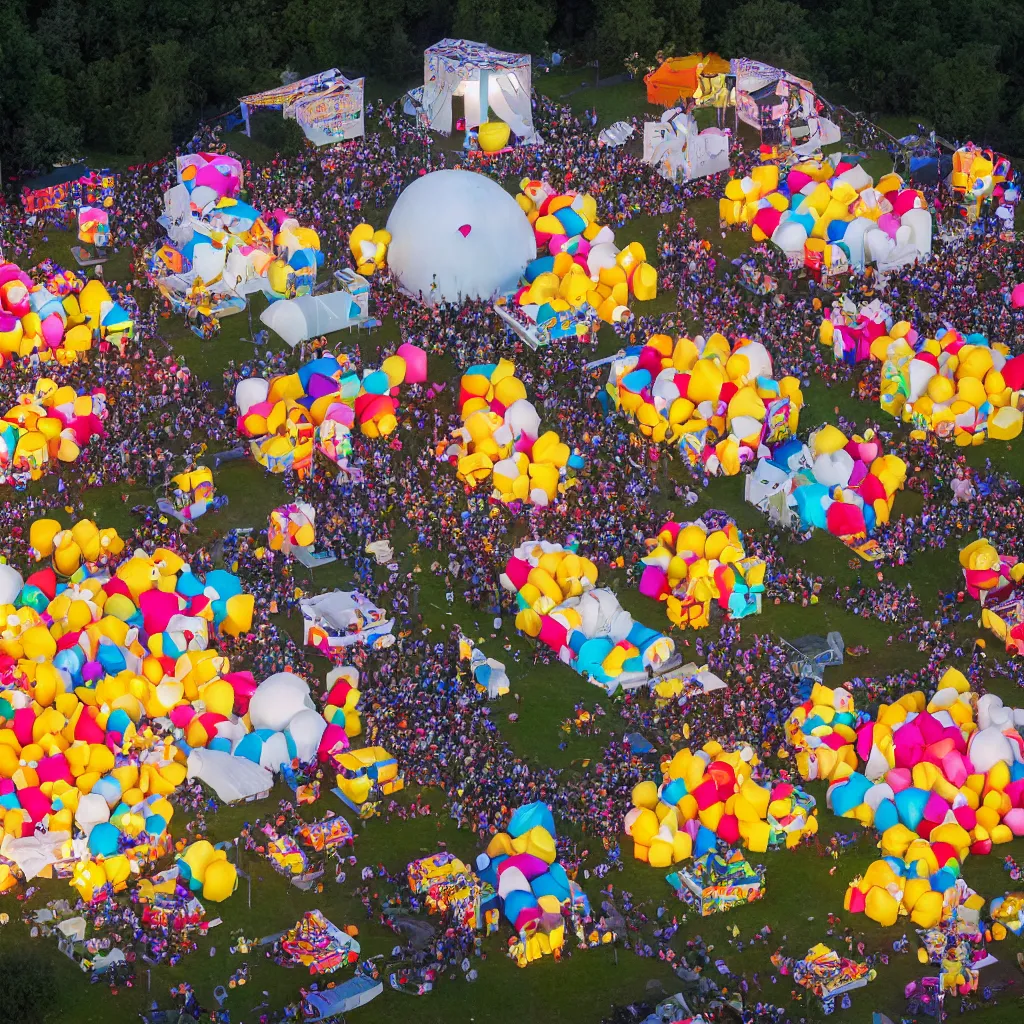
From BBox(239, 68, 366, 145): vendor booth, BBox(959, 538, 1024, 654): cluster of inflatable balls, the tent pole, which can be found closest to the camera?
BBox(959, 538, 1024, 654): cluster of inflatable balls

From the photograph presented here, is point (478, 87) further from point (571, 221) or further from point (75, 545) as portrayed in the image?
point (75, 545)

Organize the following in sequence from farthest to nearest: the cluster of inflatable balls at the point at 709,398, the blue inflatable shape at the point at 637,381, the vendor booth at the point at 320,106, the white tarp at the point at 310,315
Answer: the vendor booth at the point at 320,106
the white tarp at the point at 310,315
the blue inflatable shape at the point at 637,381
the cluster of inflatable balls at the point at 709,398

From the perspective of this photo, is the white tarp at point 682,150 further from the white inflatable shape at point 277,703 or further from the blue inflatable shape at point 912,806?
the blue inflatable shape at point 912,806

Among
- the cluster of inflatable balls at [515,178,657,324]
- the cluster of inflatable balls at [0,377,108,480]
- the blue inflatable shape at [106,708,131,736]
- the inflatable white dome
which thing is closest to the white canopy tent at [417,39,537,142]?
the cluster of inflatable balls at [515,178,657,324]

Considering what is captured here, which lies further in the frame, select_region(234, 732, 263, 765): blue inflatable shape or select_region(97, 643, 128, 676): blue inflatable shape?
select_region(97, 643, 128, 676): blue inflatable shape

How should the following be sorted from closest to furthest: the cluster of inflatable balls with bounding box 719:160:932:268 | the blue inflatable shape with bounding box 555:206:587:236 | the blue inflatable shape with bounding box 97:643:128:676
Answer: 1. the blue inflatable shape with bounding box 97:643:128:676
2. the cluster of inflatable balls with bounding box 719:160:932:268
3. the blue inflatable shape with bounding box 555:206:587:236

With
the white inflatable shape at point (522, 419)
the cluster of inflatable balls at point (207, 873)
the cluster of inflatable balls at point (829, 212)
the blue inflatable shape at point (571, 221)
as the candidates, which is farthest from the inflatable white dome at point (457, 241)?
the cluster of inflatable balls at point (207, 873)

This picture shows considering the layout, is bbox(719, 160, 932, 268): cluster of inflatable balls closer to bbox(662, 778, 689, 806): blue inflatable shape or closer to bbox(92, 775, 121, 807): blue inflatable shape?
bbox(662, 778, 689, 806): blue inflatable shape

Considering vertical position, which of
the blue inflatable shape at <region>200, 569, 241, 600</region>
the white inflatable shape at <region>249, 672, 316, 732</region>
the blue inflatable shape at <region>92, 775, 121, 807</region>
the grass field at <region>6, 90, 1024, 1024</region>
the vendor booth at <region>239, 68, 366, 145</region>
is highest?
the vendor booth at <region>239, 68, 366, 145</region>
